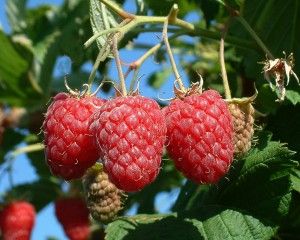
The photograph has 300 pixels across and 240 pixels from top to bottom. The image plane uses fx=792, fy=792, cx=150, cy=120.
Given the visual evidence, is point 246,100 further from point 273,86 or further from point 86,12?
point 86,12

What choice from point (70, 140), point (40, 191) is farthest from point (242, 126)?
point (40, 191)

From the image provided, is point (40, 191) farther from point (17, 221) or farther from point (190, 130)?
point (190, 130)

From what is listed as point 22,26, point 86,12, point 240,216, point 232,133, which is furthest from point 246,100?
point 22,26

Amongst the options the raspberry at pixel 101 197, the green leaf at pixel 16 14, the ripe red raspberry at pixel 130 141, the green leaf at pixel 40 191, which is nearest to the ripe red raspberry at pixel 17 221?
the green leaf at pixel 40 191

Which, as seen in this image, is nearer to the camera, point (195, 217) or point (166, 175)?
point (195, 217)

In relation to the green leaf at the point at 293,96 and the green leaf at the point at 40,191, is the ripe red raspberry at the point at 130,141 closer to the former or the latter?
the green leaf at the point at 293,96

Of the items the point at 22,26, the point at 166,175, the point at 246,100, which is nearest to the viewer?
the point at 246,100
